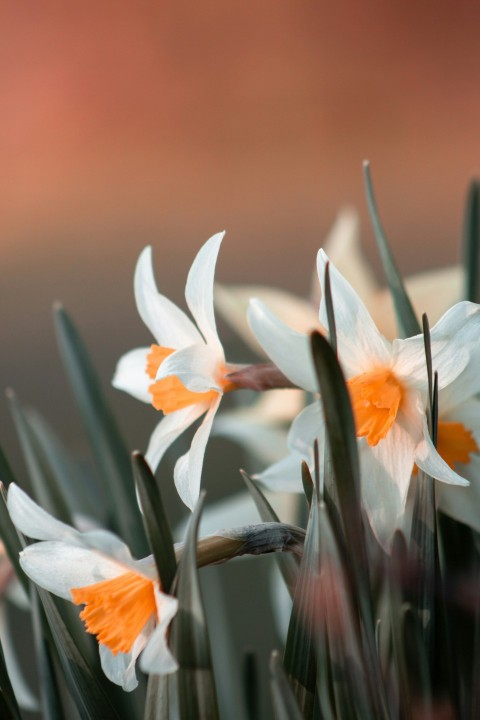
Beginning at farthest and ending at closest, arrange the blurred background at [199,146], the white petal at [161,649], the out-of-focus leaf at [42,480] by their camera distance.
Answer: the blurred background at [199,146] → the out-of-focus leaf at [42,480] → the white petal at [161,649]

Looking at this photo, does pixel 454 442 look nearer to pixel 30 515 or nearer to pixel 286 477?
pixel 286 477

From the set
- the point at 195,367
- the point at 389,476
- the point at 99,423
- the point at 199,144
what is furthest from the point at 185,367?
the point at 199,144

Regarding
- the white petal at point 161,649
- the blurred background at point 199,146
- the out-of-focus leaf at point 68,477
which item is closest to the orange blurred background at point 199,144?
the blurred background at point 199,146

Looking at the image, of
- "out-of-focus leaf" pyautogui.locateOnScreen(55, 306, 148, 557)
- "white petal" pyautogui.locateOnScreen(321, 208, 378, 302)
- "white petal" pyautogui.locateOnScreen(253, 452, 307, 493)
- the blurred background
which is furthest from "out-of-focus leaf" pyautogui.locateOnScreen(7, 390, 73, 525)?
the blurred background

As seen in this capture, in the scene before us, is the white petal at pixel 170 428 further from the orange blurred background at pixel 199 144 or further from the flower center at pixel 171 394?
the orange blurred background at pixel 199 144

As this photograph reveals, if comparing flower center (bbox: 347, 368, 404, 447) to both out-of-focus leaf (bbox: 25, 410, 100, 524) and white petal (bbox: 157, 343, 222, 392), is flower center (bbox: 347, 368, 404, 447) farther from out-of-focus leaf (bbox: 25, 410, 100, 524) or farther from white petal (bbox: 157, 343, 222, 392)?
out-of-focus leaf (bbox: 25, 410, 100, 524)
